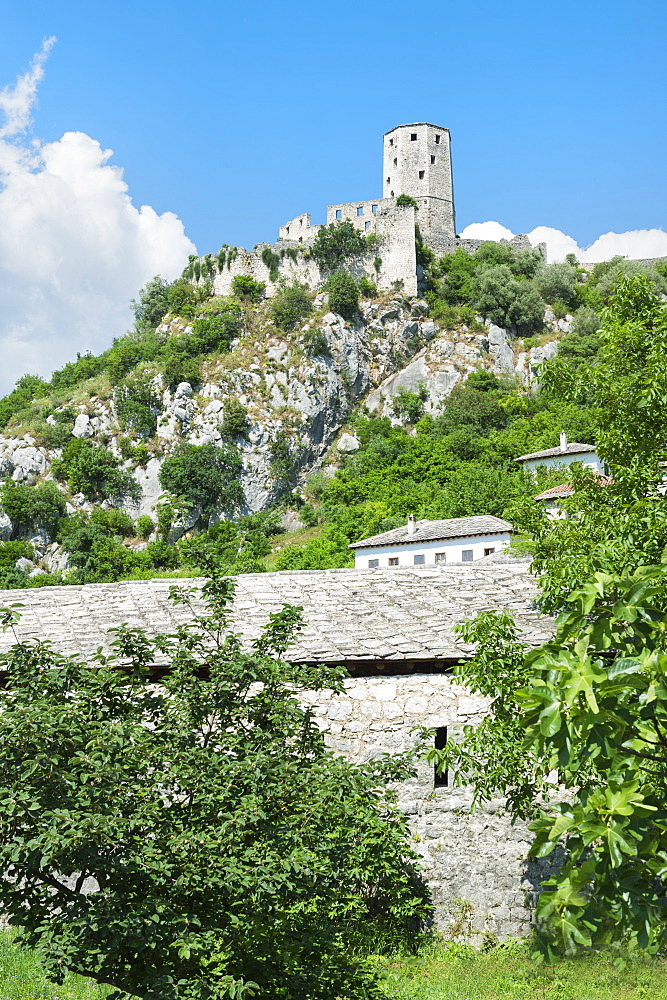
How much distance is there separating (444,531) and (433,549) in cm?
91

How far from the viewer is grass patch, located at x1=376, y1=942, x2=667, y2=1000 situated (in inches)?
314

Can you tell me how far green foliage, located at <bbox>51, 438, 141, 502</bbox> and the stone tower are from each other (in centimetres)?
3328

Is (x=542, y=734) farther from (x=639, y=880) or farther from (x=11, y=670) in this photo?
(x=11, y=670)

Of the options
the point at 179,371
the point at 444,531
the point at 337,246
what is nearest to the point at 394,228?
the point at 337,246

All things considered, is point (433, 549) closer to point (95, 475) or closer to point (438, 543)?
point (438, 543)

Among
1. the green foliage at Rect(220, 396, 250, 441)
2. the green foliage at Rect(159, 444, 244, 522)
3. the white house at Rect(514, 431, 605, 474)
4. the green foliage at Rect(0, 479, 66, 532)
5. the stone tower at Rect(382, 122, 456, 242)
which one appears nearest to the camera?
the white house at Rect(514, 431, 605, 474)

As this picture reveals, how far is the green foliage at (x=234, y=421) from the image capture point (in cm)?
5759

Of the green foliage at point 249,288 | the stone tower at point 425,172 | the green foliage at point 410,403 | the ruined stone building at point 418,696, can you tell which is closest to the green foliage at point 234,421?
the green foliage at point 410,403

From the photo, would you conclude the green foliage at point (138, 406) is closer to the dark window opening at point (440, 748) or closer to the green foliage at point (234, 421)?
the green foliage at point (234, 421)

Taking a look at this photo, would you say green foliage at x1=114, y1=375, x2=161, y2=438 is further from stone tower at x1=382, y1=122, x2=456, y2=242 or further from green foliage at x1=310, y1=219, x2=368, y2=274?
stone tower at x1=382, y1=122, x2=456, y2=242

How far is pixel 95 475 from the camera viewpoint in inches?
2288

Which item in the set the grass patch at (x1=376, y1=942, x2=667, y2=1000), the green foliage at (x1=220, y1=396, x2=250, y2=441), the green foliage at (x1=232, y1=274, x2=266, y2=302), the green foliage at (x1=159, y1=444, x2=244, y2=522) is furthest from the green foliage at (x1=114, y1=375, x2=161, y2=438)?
the grass patch at (x1=376, y1=942, x2=667, y2=1000)

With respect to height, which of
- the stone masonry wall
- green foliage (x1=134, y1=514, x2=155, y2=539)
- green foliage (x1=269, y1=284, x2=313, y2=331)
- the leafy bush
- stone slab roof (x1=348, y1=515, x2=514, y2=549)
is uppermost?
green foliage (x1=269, y1=284, x2=313, y2=331)

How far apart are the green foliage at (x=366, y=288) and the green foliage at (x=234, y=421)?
46.8ft
